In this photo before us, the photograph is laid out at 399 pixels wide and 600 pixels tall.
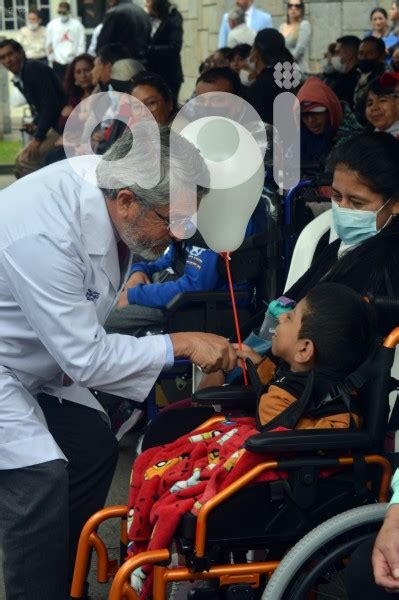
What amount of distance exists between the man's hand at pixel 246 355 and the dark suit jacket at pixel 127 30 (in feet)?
22.5

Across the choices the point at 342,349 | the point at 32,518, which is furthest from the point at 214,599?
the point at 342,349

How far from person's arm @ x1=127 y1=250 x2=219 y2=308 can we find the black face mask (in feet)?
17.5

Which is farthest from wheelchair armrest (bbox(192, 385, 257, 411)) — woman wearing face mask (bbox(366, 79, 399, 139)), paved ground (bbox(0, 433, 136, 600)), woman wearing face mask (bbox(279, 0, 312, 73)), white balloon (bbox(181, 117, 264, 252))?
woman wearing face mask (bbox(279, 0, 312, 73))

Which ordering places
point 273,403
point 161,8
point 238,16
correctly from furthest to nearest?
point 238,16 → point 161,8 → point 273,403

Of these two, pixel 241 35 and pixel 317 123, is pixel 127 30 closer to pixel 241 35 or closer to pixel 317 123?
pixel 241 35

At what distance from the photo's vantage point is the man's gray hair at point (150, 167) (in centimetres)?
292

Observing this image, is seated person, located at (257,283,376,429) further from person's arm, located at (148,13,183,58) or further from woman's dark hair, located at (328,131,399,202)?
person's arm, located at (148,13,183,58)

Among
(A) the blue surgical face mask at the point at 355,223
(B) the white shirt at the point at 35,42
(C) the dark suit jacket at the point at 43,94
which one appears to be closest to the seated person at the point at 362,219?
(A) the blue surgical face mask at the point at 355,223

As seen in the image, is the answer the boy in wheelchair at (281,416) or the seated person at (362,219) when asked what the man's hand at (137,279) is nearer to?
the seated person at (362,219)

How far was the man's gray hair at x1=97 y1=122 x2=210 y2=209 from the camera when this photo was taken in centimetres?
292

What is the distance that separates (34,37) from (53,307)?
13.1 metres

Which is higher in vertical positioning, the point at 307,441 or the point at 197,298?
the point at 197,298

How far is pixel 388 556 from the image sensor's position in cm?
230

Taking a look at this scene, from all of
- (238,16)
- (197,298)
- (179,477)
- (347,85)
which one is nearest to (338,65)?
(347,85)
